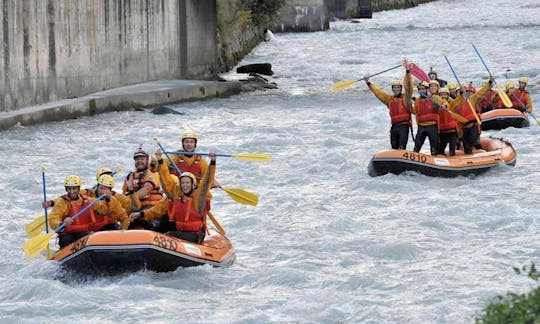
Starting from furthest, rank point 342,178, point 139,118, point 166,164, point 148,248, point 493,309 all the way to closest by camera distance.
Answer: point 139,118 < point 342,178 < point 166,164 < point 148,248 < point 493,309

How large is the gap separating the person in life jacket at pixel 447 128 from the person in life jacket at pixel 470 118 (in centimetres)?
19

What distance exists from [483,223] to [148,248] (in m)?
5.20

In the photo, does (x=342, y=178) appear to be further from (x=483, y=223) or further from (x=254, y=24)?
(x=254, y=24)

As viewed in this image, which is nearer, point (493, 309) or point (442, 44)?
point (493, 309)

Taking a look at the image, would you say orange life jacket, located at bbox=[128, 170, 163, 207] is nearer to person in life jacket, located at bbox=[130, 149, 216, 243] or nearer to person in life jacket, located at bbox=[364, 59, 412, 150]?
person in life jacket, located at bbox=[130, 149, 216, 243]

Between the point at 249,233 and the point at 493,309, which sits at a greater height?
the point at 493,309

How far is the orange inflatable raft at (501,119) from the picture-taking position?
23.6m

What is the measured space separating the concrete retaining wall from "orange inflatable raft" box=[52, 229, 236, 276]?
37.1ft

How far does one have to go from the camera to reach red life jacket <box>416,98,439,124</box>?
18.4 metres

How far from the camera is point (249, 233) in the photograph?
15.3m

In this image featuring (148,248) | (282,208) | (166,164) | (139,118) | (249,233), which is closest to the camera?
(148,248)

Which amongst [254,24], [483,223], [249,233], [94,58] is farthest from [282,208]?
[254,24]

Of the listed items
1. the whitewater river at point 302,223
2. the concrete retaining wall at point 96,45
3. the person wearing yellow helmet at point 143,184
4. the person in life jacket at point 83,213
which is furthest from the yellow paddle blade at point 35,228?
the concrete retaining wall at point 96,45

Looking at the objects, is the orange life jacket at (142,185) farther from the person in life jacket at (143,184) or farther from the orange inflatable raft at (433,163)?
the orange inflatable raft at (433,163)
